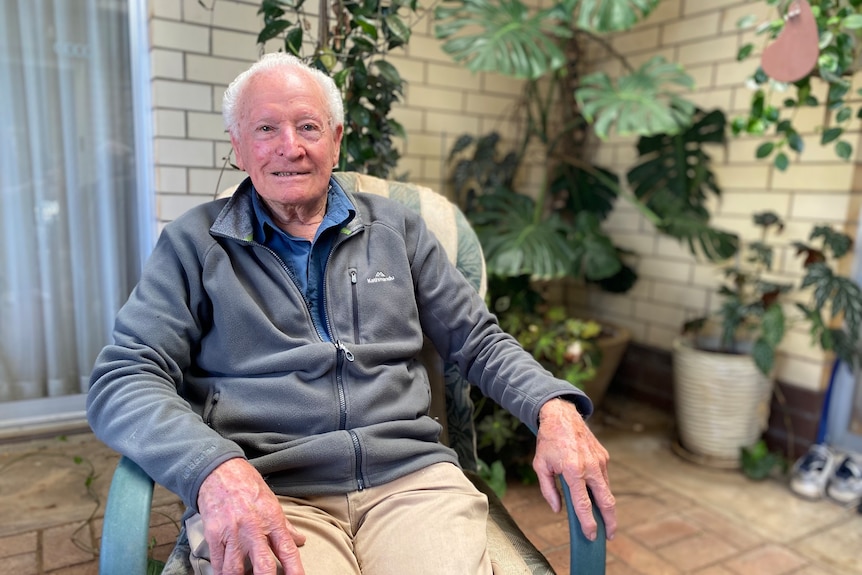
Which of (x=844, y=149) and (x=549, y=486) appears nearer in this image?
(x=549, y=486)

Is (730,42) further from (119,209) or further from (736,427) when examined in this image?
(119,209)

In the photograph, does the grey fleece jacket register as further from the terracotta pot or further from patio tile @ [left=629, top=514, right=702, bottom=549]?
the terracotta pot

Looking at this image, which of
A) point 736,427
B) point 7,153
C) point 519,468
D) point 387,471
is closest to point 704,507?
point 736,427

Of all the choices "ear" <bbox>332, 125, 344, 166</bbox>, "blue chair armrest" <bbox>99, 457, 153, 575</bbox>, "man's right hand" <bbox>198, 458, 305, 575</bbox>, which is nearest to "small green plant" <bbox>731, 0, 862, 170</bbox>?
"ear" <bbox>332, 125, 344, 166</bbox>

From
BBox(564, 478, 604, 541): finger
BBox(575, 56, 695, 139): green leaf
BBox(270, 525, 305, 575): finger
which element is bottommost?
BBox(270, 525, 305, 575): finger

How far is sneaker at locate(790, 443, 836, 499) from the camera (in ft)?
7.63

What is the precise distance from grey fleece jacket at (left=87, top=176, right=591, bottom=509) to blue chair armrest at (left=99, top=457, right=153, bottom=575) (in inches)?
3.1

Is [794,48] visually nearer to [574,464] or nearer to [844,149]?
[844,149]

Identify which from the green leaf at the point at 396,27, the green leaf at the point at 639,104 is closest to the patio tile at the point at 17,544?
the green leaf at the point at 396,27

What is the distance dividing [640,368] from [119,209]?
2.64 metres

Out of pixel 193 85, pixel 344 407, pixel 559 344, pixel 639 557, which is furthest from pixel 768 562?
pixel 193 85

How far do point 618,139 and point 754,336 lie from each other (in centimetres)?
124

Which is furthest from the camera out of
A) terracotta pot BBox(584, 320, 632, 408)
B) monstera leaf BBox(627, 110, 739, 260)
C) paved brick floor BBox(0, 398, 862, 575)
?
terracotta pot BBox(584, 320, 632, 408)

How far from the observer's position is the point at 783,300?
102 inches
